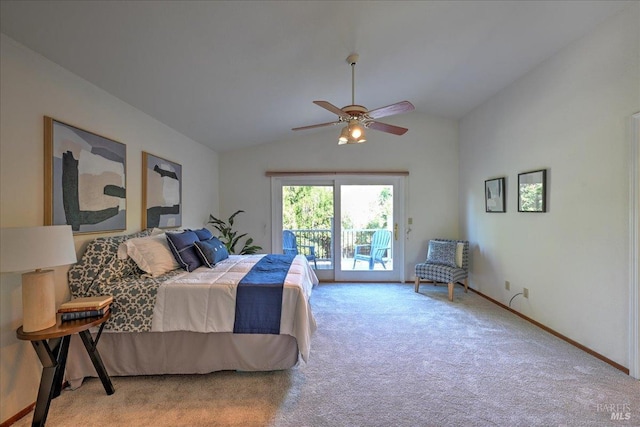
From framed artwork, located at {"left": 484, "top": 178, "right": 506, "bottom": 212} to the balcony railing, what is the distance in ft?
5.56

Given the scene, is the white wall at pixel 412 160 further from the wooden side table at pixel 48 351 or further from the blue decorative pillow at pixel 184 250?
the wooden side table at pixel 48 351

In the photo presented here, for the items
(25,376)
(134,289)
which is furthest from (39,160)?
(25,376)

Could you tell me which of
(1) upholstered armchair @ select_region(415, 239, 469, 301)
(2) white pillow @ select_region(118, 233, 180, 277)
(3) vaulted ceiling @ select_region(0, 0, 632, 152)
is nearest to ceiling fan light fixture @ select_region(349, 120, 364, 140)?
(3) vaulted ceiling @ select_region(0, 0, 632, 152)

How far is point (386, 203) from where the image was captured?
16.5 feet

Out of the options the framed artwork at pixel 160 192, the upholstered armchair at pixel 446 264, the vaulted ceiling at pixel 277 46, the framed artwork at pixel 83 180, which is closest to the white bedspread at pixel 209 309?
the framed artwork at pixel 83 180

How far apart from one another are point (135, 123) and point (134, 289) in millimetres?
1698

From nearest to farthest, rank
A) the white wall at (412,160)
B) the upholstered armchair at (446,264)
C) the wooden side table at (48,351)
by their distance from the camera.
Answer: the wooden side table at (48,351) < the upholstered armchair at (446,264) < the white wall at (412,160)

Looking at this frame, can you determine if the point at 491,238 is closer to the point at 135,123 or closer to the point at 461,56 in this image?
the point at 461,56

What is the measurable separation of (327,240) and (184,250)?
2718 millimetres

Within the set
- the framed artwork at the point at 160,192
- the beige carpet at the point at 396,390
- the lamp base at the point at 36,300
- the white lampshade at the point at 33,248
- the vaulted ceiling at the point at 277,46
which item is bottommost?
the beige carpet at the point at 396,390

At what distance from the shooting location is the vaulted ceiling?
5.65 feet

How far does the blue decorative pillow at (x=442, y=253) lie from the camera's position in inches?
173

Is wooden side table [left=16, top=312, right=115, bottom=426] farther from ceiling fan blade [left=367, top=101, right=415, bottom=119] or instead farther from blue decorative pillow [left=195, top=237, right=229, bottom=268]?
ceiling fan blade [left=367, top=101, right=415, bottom=119]

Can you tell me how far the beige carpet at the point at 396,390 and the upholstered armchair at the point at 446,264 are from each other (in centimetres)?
122
